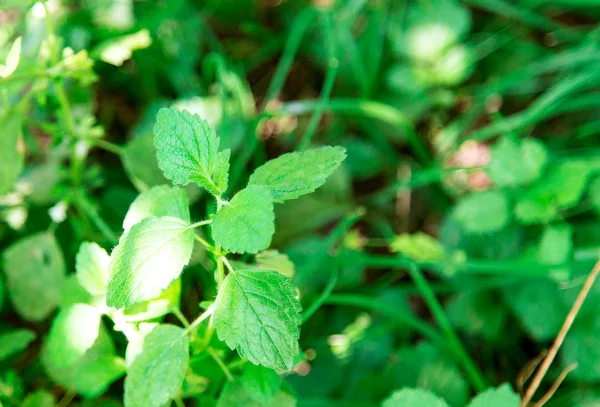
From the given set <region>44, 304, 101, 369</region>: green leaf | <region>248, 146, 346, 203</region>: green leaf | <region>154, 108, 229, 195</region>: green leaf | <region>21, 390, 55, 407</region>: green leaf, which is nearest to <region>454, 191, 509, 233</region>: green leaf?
<region>248, 146, 346, 203</region>: green leaf

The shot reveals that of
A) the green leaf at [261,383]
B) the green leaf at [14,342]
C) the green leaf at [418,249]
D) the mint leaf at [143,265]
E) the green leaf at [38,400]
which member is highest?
the mint leaf at [143,265]

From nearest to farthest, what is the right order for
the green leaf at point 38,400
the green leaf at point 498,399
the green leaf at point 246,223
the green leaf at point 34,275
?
1. the green leaf at point 246,223
2. the green leaf at point 498,399
3. the green leaf at point 38,400
4. the green leaf at point 34,275

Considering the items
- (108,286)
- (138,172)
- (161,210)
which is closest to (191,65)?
(138,172)

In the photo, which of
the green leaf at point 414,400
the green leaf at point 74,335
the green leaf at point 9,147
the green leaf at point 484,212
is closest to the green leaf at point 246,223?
the green leaf at point 74,335

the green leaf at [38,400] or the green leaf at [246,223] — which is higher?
the green leaf at [246,223]

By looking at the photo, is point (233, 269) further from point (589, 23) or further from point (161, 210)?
point (589, 23)

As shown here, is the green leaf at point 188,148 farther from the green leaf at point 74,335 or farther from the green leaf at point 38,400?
the green leaf at point 38,400

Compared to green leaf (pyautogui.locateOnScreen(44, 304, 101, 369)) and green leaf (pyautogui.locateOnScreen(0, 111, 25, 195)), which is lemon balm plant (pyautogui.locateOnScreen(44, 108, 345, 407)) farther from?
green leaf (pyautogui.locateOnScreen(0, 111, 25, 195))

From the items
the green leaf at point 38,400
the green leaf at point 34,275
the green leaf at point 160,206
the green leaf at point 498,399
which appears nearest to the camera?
the green leaf at point 160,206
